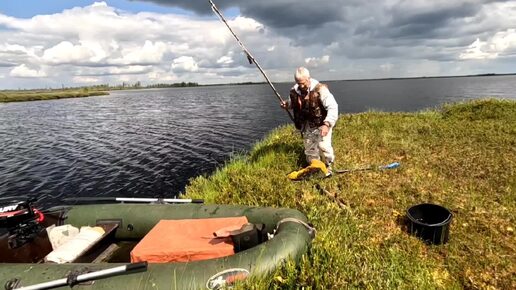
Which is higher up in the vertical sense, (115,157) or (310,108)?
(310,108)

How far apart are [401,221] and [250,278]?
402 cm

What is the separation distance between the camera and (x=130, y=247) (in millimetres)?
6547

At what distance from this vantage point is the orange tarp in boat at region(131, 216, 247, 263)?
4828mm

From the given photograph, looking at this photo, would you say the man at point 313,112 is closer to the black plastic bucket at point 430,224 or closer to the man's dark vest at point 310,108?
the man's dark vest at point 310,108

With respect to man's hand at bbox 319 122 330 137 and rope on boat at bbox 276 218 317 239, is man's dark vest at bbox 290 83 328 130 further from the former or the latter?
rope on boat at bbox 276 218 317 239

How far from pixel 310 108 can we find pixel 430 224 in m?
4.23

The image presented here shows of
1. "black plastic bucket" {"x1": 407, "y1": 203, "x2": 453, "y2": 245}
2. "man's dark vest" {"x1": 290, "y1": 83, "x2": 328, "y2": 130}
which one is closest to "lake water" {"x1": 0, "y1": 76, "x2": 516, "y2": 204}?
"man's dark vest" {"x1": 290, "y1": 83, "x2": 328, "y2": 130}

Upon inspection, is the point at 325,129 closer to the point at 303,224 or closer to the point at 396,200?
the point at 396,200

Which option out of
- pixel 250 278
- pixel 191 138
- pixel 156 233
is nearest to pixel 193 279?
pixel 250 278

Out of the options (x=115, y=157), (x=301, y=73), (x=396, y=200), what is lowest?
(x=115, y=157)

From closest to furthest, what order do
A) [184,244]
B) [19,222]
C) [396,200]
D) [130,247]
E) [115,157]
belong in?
1. [184,244]
2. [19,222]
3. [130,247]
4. [396,200]
5. [115,157]

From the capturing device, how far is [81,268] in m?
4.57

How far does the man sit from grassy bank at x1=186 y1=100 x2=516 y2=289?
3.12ft

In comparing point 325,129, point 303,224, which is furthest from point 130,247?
point 325,129
